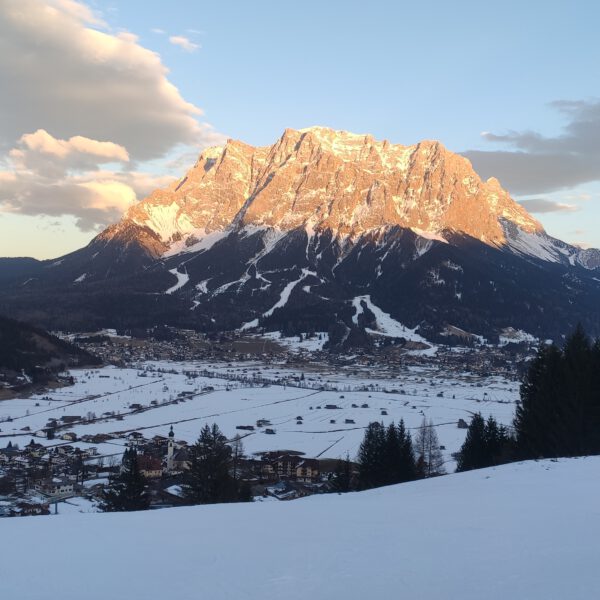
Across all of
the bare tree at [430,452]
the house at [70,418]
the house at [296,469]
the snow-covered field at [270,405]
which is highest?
the bare tree at [430,452]

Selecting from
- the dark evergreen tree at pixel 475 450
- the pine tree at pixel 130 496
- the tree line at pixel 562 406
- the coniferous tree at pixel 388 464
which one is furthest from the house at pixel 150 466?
the tree line at pixel 562 406

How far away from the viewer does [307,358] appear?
6658 inches

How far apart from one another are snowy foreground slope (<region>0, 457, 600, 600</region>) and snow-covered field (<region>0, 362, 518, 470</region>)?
1471 inches

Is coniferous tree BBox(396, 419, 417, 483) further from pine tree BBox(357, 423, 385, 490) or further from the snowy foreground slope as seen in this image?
the snowy foreground slope

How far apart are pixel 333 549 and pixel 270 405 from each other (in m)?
81.2

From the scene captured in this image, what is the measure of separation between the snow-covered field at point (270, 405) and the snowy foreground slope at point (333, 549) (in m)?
37.4

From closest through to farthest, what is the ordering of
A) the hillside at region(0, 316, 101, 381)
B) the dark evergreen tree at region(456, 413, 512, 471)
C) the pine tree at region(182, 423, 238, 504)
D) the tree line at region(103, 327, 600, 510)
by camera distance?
the pine tree at region(182, 423, 238, 504), the tree line at region(103, 327, 600, 510), the dark evergreen tree at region(456, 413, 512, 471), the hillside at region(0, 316, 101, 381)

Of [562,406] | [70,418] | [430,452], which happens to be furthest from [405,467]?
[70,418]

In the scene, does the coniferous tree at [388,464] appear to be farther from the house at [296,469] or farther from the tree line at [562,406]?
the house at [296,469]

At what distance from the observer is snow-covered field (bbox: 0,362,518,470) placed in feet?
219

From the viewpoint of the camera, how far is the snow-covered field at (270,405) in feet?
219

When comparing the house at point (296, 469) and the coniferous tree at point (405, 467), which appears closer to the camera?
the coniferous tree at point (405, 467)

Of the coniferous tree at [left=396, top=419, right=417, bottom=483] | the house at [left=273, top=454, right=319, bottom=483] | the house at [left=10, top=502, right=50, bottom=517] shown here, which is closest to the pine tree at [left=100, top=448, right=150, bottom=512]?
the house at [left=10, top=502, right=50, bottom=517]

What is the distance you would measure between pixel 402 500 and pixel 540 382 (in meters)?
15.1
